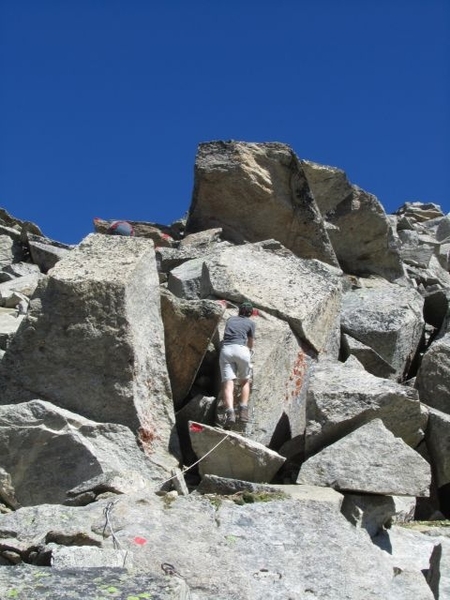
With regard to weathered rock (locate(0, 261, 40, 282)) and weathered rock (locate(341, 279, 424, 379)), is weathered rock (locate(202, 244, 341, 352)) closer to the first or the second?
weathered rock (locate(341, 279, 424, 379))

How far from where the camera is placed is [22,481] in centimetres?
1045

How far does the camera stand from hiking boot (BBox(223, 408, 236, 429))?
38.8 feet

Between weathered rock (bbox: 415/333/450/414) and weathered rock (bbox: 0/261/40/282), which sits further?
weathered rock (bbox: 0/261/40/282)

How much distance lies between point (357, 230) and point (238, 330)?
10364 mm

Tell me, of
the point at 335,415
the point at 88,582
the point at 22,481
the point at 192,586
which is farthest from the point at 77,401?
the point at 88,582

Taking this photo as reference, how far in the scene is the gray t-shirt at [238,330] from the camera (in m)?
12.7

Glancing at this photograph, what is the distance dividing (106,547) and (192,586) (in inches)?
29.7

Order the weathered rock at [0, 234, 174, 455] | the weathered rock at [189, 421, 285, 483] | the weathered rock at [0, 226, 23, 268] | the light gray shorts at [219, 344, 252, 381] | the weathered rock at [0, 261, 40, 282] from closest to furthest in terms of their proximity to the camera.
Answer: the weathered rock at [189, 421, 285, 483], the weathered rock at [0, 234, 174, 455], the light gray shorts at [219, 344, 252, 381], the weathered rock at [0, 261, 40, 282], the weathered rock at [0, 226, 23, 268]

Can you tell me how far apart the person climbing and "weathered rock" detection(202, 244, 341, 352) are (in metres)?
1.24

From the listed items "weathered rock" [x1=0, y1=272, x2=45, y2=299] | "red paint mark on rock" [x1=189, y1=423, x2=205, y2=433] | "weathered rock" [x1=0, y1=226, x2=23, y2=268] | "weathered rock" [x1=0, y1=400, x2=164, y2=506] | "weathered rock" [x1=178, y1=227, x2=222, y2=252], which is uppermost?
"weathered rock" [x1=0, y1=226, x2=23, y2=268]

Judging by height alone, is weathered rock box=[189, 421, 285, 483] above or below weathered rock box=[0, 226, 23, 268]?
below

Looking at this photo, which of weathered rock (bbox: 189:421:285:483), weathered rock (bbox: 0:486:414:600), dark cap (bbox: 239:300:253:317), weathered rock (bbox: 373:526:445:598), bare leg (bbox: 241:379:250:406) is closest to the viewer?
weathered rock (bbox: 0:486:414:600)

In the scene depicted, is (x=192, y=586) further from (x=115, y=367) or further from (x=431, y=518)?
(x=431, y=518)

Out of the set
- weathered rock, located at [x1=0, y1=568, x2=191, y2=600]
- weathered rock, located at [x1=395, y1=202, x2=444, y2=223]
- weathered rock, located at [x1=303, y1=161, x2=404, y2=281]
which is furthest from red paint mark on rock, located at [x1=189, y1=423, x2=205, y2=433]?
weathered rock, located at [x1=395, y1=202, x2=444, y2=223]
